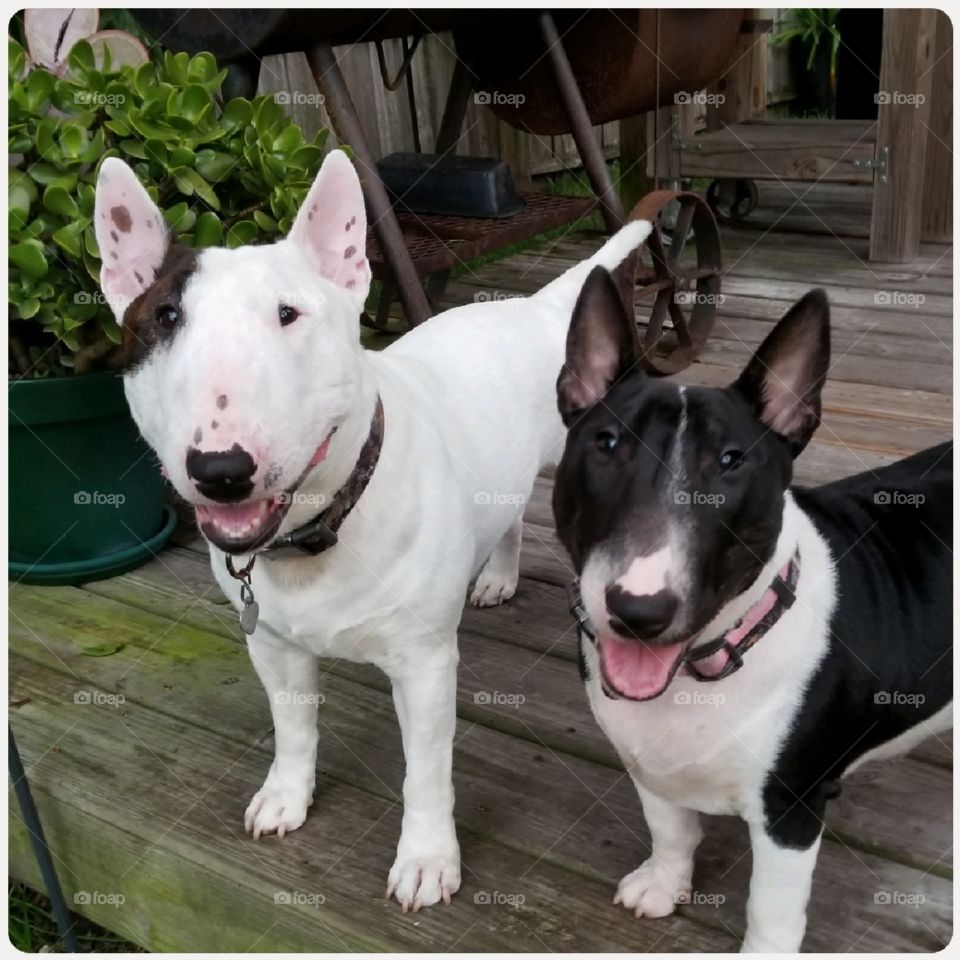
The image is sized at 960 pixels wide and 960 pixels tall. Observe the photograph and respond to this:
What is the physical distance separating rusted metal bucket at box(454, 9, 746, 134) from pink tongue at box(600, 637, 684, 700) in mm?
2568

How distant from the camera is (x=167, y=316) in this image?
1368 millimetres

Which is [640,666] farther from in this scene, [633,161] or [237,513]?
[633,161]

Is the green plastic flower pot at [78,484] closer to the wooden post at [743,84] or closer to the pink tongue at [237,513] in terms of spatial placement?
the pink tongue at [237,513]

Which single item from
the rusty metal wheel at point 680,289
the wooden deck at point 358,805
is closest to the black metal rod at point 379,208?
the wooden deck at point 358,805

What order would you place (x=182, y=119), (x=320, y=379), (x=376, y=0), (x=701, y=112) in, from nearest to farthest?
(x=320, y=379), (x=182, y=119), (x=376, y=0), (x=701, y=112)

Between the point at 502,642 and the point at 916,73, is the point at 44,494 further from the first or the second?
the point at 916,73

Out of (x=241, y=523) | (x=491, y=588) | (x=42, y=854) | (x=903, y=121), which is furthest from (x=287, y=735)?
(x=903, y=121)

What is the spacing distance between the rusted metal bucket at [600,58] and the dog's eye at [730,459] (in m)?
2.43

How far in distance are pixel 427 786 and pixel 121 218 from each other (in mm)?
904

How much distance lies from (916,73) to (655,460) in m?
3.55

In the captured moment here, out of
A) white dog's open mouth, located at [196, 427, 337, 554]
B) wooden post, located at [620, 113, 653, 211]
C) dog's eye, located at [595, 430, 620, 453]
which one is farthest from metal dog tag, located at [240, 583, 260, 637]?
wooden post, located at [620, 113, 653, 211]

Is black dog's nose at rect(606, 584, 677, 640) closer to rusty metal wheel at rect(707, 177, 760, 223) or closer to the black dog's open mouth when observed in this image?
the black dog's open mouth

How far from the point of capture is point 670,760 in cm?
141

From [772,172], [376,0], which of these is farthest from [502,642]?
[772,172]
